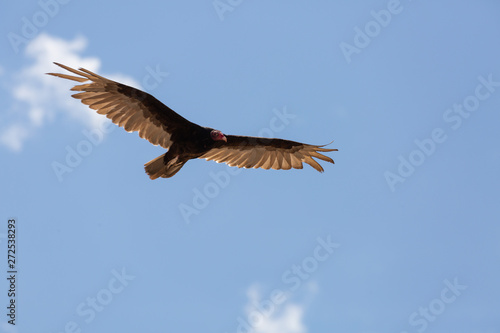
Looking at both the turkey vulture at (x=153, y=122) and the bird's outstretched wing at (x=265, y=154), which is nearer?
the turkey vulture at (x=153, y=122)

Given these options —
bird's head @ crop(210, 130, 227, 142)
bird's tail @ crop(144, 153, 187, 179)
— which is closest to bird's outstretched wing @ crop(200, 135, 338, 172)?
bird's head @ crop(210, 130, 227, 142)

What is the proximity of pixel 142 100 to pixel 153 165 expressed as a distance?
1.05 m

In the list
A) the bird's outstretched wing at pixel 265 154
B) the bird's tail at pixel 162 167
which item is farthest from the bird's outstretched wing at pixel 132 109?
the bird's outstretched wing at pixel 265 154

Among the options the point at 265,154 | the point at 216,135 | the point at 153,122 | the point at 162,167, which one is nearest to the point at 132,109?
the point at 153,122

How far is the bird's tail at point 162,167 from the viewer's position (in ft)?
34.1

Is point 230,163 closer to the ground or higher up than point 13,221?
closer to the ground

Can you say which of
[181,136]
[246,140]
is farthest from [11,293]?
[246,140]

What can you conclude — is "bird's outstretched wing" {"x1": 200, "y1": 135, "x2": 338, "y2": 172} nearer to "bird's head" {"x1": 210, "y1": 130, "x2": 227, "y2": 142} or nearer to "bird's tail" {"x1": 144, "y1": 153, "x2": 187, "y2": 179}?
"bird's head" {"x1": 210, "y1": 130, "x2": 227, "y2": 142}

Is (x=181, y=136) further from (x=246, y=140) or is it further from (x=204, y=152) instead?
(x=246, y=140)

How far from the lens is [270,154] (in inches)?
466

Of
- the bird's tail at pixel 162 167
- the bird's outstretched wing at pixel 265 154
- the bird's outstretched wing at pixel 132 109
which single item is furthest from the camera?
the bird's outstretched wing at pixel 265 154

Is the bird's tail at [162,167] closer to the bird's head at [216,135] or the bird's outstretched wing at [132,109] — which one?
Answer: the bird's outstretched wing at [132,109]

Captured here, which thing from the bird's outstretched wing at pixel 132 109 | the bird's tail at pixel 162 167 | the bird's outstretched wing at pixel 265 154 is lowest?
the bird's outstretched wing at pixel 265 154

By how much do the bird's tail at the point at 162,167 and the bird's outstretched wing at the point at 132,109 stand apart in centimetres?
27
